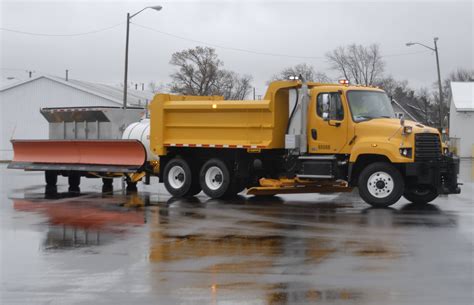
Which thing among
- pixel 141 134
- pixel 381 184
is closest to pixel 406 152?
pixel 381 184

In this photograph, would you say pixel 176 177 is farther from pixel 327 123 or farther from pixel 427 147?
pixel 427 147

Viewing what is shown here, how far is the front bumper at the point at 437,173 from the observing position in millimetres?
14344

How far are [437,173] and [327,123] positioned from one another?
276 centimetres

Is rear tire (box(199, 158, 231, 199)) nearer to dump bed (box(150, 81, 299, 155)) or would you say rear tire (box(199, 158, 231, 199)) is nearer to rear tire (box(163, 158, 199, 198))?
rear tire (box(163, 158, 199, 198))

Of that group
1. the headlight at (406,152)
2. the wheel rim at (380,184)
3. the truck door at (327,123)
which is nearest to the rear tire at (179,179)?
the truck door at (327,123)

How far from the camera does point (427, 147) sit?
47.7 feet

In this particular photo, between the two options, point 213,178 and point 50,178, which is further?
point 50,178

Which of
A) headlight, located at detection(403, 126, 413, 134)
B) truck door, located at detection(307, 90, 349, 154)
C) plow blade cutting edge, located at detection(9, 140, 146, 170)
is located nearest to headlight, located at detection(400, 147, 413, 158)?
headlight, located at detection(403, 126, 413, 134)

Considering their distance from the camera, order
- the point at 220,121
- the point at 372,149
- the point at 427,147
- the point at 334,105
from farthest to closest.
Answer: the point at 220,121 < the point at 334,105 < the point at 372,149 < the point at 427,147

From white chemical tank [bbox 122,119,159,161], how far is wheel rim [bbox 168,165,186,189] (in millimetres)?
1078

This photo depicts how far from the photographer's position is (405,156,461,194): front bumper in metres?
14.3

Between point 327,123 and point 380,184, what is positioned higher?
point 327,123

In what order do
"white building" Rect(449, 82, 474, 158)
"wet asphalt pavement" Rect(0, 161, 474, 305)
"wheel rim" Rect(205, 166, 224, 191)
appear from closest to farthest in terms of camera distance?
"wet asphalt pavement" Rect(0, 161, 474, 305) → "wheel rim" Rect(205, 166, 224, 191) → "white building" Rect(449, 82, 474, 158)

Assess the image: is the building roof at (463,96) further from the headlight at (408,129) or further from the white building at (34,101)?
the headlight at (408,129)
